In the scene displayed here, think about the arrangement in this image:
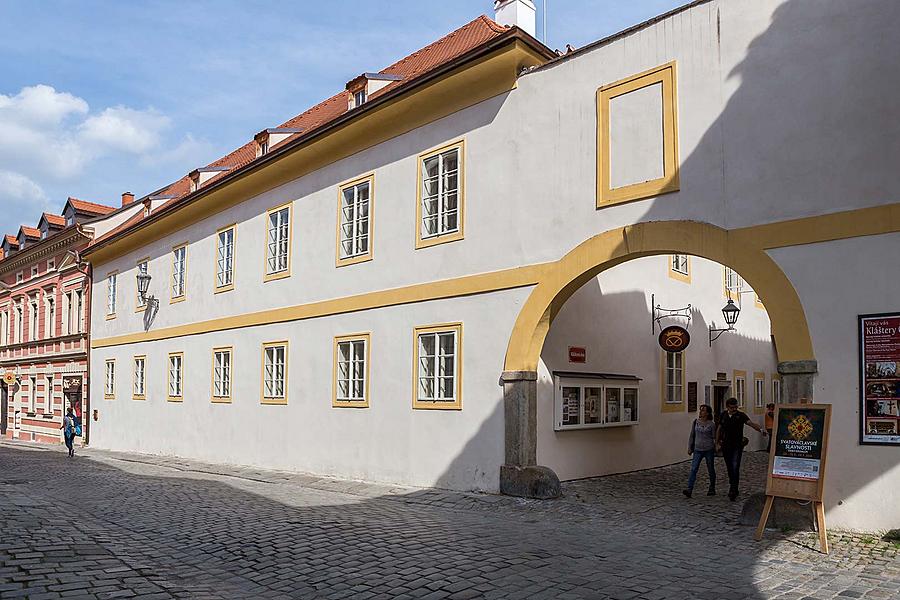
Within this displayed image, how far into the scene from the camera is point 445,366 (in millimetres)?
13078

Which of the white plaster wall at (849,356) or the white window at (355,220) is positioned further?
the white window at (355,220)

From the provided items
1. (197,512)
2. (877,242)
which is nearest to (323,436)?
(197,512)

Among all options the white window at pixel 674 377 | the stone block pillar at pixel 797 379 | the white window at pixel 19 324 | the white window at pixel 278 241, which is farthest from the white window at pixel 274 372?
the white window at pixel 19 324

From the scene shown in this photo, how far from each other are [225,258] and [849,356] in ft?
50.2

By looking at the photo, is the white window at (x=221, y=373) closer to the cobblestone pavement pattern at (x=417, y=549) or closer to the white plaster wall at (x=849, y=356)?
the cobblestone pavement pattern at (x=417, y=549)

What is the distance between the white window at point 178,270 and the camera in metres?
22.2

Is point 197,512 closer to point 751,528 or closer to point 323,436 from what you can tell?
point 323,436

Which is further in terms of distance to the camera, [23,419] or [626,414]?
[23,419]

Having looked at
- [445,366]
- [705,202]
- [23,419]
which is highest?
[705,202]

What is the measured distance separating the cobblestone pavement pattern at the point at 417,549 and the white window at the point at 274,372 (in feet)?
14.1

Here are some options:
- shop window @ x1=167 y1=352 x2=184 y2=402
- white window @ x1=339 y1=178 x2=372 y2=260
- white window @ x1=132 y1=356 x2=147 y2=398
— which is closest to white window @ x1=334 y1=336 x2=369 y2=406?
white window @ x1=339 y1=178 x2=372 y2=260

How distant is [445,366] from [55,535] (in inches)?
248

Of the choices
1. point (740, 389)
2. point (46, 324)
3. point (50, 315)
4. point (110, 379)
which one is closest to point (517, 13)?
point (740, 389)

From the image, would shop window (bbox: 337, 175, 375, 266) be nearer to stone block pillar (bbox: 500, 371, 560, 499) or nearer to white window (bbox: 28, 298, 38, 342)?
stone block pillar (bbox: 500, 371, 560, 499)
